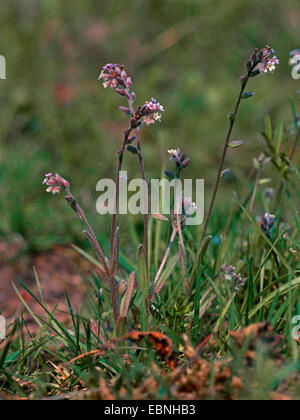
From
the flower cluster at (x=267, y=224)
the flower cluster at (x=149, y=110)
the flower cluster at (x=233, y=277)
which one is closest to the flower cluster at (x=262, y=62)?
the flower cluster at (x=149, y=110)

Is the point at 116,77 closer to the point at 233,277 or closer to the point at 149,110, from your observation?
the point at 149,110

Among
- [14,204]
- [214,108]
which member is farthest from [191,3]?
[14,204]

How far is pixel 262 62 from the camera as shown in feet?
4.46

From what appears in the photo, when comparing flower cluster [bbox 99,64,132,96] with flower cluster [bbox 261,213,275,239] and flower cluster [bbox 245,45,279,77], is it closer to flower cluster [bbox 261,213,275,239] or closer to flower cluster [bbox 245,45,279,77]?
flower cluster [bbox 245,45,279,77]

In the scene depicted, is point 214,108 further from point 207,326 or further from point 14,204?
point 207,326

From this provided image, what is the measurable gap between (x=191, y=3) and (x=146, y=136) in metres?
1.50

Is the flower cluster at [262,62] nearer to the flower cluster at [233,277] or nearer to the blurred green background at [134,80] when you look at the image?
the flower cluster at [233,277]

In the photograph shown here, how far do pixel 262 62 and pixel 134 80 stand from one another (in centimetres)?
310

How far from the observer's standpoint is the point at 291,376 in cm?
112

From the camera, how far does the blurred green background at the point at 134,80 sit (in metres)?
3.46

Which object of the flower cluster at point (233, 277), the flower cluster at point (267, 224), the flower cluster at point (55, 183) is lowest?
the flower cluster at point (233, 277)

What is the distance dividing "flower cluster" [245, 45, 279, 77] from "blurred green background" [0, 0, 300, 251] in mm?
1606

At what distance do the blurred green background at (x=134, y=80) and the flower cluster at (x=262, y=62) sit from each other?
1.61m

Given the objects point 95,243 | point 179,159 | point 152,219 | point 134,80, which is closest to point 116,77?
point 179,159
